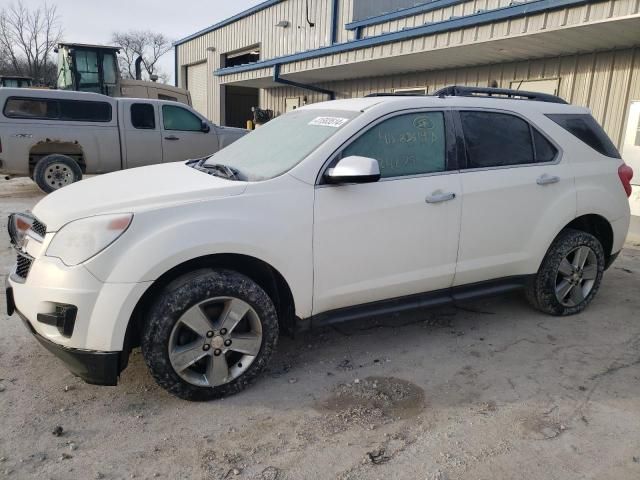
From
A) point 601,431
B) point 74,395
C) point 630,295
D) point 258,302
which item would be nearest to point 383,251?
point 258,302

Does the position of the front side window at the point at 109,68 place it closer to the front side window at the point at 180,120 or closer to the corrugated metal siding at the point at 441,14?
the front side window at the point at 180,120

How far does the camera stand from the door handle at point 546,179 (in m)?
3.88

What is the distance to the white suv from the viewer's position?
2.63m

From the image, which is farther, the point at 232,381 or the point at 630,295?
the point at 630,295

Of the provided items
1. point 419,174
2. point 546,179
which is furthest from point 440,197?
point 546,179

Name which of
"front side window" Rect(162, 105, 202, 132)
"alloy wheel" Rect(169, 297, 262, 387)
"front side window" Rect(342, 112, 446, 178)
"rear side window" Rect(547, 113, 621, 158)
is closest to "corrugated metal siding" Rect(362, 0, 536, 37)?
"front side window" Rect(162, 105, 202, 132)

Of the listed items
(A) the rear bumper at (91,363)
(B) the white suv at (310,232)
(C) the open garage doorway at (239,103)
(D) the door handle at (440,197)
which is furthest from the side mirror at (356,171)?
(C) the open garage doorway at (239,103)

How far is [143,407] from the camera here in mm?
2885

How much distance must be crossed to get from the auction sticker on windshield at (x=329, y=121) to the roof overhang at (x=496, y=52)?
4802mm

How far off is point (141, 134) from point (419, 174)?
27.5 ft

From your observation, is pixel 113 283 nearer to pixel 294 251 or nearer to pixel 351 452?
pixel 294 251

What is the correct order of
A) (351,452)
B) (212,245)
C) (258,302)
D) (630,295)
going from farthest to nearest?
(630,295), (258,302), (212,245), (351,452)

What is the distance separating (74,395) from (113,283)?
0.91 metres

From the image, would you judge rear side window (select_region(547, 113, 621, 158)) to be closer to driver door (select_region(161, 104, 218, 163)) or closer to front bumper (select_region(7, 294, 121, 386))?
front bumper (select_region(7, 294, 121, 386))
